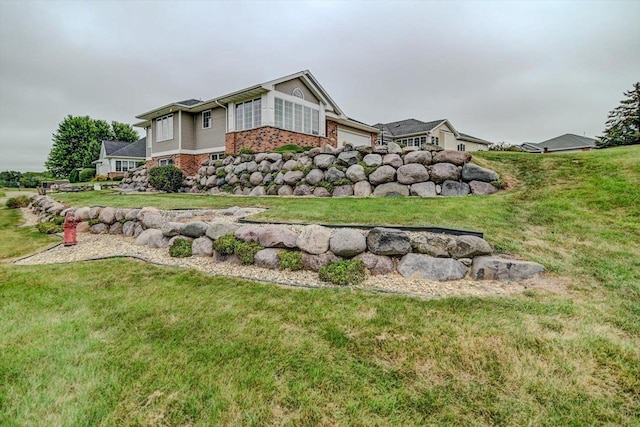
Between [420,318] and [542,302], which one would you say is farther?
[542,302]

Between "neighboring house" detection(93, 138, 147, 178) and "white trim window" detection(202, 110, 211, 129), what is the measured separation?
651 inches

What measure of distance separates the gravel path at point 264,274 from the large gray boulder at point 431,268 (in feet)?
0.30

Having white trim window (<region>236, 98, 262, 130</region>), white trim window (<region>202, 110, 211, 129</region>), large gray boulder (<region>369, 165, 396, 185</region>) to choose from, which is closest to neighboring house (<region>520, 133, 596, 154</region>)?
white trim window (<region>236, 98, 262, 130</region>)

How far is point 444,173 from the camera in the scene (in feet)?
26.8

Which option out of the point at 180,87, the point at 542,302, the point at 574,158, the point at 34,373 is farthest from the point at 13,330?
the point at 180,87

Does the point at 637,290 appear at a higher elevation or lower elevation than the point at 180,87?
lower

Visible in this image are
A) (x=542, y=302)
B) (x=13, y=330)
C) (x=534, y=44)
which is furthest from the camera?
(x=534, y=44)

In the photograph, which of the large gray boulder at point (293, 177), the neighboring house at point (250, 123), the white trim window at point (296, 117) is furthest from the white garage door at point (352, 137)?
the large gray boulder at point (293, 177)

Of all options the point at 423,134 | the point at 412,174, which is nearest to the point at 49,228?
the point at 412,174

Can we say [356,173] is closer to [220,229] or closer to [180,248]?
[220,229]

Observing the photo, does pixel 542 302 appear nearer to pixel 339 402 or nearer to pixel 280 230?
pixel 339 402

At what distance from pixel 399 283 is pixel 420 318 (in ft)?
3.01

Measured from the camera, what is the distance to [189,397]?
183cm

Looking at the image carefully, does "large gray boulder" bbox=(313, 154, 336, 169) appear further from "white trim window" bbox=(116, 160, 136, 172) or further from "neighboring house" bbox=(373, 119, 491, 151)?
"white trim window" bbox=(116, 160, 136, 172)
